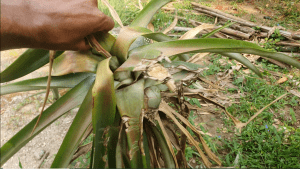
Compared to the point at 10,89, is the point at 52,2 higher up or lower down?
higher up

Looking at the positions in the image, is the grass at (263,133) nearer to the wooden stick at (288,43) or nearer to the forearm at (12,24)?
the wooden stick at (288,43)

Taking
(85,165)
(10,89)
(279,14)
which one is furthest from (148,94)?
(279,14)

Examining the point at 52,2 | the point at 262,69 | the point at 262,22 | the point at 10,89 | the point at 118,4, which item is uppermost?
the point at 118,4

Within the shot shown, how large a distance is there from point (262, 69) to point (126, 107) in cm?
188

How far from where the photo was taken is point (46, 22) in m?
0.64

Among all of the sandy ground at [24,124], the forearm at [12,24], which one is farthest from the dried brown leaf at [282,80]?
the forearm at [12,24]

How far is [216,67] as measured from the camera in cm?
214

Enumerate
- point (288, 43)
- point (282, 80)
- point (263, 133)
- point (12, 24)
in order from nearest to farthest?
1. point (12, 24)
2. point (263, 133)
3. point (282, 80)
4. point (288, 43)

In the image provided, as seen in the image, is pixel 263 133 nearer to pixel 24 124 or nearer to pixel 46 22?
pixel 46 22

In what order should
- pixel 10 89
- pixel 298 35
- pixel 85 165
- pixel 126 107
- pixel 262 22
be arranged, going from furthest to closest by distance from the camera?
1. pixel 262 22
2. pixel 298 35
3. pixel 85 165
4. pixel 10 89
5. pixel 126 107

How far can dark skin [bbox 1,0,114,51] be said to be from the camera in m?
0.61

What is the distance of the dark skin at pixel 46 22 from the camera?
0.61 metres

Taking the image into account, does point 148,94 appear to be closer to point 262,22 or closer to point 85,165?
point 85,165

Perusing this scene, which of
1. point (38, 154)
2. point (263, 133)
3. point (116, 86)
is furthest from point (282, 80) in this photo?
point (38, 154)
